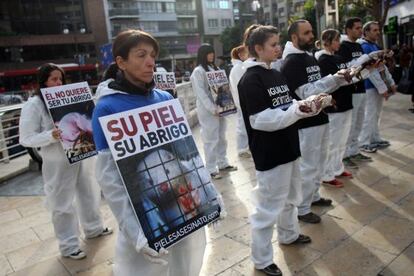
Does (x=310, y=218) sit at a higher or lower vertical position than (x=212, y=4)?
lower

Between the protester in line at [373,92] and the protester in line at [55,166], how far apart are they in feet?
14.3

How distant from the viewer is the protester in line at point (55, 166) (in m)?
3.67

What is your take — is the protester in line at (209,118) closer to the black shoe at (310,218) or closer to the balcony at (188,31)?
the black shoe at (310,218)

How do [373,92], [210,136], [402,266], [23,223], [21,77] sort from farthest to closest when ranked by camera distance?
[21,77]
[373,92]
[210,136]
[23,223]
[402,266]

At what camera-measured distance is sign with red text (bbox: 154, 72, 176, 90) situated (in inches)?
221

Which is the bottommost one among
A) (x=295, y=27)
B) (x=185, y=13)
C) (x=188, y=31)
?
(x=295, y=27)

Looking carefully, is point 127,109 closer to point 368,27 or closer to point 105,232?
point 105,232

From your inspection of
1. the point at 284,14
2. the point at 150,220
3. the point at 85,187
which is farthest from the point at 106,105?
the point at 284,14

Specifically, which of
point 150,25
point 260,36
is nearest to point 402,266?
point 260,36

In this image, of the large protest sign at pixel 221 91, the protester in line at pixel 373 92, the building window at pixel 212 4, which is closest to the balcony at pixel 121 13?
the building window at pixel 212 4

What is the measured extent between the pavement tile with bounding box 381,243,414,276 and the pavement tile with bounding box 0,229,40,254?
358cm

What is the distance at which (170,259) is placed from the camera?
234cm

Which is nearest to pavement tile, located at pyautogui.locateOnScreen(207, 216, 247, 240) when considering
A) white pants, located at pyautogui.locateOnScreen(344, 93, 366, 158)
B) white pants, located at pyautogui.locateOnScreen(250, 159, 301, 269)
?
white pants, located at pyautogui.locateOnScreen(250, 159, 301, 269)

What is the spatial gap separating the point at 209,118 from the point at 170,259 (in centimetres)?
398
